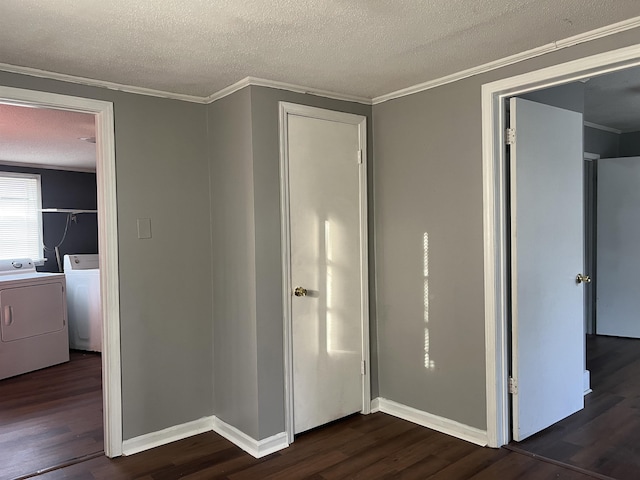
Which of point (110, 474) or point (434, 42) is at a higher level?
point (434, 42)

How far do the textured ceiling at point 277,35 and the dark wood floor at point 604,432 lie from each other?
82.7 inches

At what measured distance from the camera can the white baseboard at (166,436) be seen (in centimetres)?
290

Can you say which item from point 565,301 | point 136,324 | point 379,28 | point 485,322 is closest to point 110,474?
point 136,324

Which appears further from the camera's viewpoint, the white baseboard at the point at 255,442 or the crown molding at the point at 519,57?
the white baseboard at the point at 255,442

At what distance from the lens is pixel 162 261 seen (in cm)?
302

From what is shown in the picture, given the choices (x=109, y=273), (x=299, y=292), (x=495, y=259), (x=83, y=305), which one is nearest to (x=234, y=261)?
(x=299, y=292)

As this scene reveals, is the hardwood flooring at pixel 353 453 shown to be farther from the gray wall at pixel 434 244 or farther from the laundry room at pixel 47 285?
the gray wall at pixel 434 244

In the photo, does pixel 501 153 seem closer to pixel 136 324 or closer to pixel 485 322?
pixel 485 322

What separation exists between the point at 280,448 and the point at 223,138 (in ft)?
5.99

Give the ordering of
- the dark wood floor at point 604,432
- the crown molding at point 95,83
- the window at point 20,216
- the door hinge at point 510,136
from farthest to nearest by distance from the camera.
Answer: the window at point 20,216 < the door hinge at point 510,136 < the dark wood floor at point 604,432 < the crown molding at point 95,83

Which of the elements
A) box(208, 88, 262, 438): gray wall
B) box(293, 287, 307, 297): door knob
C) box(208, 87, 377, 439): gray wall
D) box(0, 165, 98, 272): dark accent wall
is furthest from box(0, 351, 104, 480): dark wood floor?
box(0, 165, 98, 272): dark accent wall

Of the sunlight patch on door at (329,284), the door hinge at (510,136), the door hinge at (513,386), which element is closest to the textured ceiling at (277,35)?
the door hinge at (510,136)

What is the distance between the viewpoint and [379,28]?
212cm

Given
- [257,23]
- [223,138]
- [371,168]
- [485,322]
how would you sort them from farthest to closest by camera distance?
[371,168] → [223,138] → [485,322] → [257,23]
